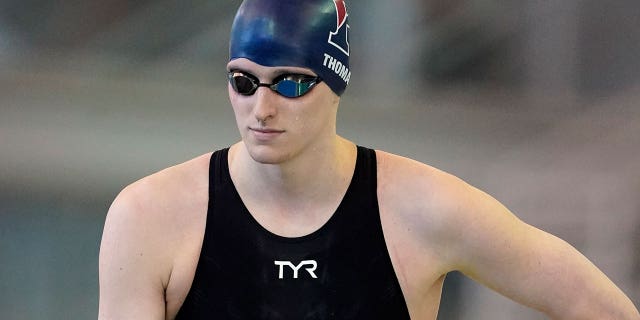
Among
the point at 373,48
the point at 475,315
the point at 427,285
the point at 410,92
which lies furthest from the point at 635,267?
the point at 427,285

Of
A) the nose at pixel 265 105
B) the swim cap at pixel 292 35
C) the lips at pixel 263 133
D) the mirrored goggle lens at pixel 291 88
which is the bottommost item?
the lips at pixel 263 133

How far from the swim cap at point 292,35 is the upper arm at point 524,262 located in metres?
Result: 0.28

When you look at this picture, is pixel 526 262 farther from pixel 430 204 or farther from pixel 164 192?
pixel 164 192

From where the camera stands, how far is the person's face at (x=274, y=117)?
1246mm

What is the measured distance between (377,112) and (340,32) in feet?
6.67

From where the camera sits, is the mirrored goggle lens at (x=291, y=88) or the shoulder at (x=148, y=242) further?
the shoulder at (x=148, y=242)

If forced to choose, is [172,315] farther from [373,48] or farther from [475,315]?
[373,48]

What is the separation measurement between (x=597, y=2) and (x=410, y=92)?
0.86 metres

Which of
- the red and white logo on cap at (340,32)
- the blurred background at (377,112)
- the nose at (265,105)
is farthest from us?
the blurred background at (377,112)

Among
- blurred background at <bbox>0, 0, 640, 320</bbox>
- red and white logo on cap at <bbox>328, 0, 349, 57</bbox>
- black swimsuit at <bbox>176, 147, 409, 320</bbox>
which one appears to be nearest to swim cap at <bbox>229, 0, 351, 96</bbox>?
red and white logo on cap at <bbox>328, 0, 349, 57</bbox>

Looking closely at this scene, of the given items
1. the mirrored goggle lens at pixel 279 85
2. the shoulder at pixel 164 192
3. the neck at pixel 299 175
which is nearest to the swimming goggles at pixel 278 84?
the mirrored goggle lens at pixel 279 85

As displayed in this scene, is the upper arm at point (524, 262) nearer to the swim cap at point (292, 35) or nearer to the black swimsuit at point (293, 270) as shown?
the black swimsuit at point (293, 270)

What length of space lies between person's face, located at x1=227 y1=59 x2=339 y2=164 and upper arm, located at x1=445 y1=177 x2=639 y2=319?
26cm

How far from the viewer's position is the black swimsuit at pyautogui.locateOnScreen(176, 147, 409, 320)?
54.5 inches
